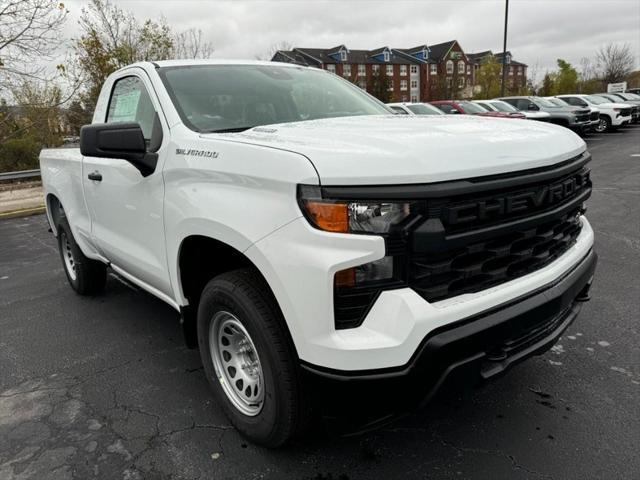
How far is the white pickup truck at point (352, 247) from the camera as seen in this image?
5.98ft

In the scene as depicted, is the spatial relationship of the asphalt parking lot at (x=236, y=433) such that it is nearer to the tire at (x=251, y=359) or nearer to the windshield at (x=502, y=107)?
the tire at (x=251, y=359)

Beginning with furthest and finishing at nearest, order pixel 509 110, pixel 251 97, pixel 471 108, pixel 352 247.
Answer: pixel 509 110
pixel 471 108
pixel 251 97
pixel 352 247

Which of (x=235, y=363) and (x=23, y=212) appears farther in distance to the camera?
(x=23, y=212)

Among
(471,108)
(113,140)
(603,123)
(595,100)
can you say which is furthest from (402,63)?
(113,140)

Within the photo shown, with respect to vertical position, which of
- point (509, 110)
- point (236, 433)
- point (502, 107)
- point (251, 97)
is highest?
point (251, 97)

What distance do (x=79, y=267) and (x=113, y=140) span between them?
2563 millimetres

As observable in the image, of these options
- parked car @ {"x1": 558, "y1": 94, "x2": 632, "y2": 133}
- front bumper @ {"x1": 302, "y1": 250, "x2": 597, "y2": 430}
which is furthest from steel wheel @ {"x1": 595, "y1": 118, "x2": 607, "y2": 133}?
front bumper @ {"x1": 302, "y1": 250, "x2": 597, "y2": 430}

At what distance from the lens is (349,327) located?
1.87m

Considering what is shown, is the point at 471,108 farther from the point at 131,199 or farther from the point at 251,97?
the point at 131,199

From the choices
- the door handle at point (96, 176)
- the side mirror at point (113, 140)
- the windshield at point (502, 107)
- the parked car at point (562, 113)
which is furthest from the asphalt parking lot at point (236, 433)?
the windshield at point (502, 107)

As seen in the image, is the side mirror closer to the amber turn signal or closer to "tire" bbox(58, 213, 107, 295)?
the amber turn signal

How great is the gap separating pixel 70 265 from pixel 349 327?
4.12 m

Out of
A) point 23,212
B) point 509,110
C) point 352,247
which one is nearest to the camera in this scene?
point 352,247

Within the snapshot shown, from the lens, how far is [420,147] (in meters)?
1.89
